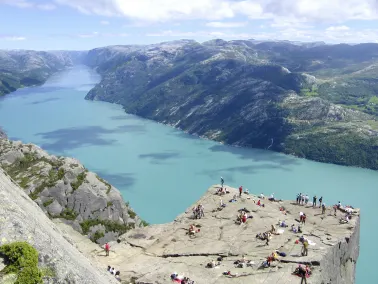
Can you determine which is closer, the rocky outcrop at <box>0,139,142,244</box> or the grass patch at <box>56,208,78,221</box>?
the grass patch at <box>56,208,78,221</box>

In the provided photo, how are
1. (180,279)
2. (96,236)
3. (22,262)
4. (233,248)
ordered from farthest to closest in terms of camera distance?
(96,236)
(233,248)
(180,279)
(22,262)

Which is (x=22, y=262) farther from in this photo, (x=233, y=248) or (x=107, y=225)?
(x=107, y=225)

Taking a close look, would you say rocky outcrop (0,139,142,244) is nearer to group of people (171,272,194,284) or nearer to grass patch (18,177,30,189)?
grass patch (18,177,30,189)

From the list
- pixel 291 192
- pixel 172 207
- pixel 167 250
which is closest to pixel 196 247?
pixel 167 250

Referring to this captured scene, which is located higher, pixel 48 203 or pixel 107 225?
pixel 48 203

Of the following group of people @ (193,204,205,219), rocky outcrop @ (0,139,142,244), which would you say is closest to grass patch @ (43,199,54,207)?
rocky outcrop @ (0,139,142,244)

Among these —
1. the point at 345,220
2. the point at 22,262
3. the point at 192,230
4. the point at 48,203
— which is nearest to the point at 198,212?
the point at 192,230

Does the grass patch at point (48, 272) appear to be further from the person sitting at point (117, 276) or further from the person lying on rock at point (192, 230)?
the person lying on rock at point (192, 230)
